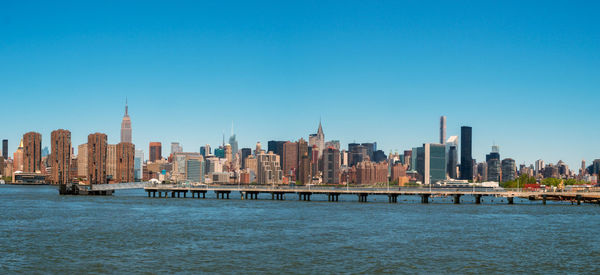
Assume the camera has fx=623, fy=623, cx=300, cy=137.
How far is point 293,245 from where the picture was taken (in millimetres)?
57469

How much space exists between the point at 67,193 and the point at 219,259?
139 meters

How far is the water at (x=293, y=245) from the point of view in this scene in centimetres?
4581

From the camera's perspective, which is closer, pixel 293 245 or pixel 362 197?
pixel 293 245

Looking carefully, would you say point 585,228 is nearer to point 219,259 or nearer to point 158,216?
point 219,259

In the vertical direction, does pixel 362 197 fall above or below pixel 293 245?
below

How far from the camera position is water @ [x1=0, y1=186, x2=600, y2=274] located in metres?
45.8

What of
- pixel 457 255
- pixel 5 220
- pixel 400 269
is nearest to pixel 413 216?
pixel 457 255

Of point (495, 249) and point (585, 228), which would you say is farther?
point (585, 228)

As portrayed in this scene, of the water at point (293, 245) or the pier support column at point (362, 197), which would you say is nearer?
the water at point (293, 245)

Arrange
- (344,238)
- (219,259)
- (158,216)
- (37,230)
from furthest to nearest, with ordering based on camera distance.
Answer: (158,216)
(37,230)
(344,238)
(219,259)

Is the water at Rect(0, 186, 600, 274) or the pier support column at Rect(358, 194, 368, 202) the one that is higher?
the water at Rect(0, 186, 600, 274)

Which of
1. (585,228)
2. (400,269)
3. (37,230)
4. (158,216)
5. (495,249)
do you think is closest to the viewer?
(400,269)

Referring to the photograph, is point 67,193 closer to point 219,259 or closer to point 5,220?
point 5,220

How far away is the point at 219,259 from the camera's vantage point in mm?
48531
